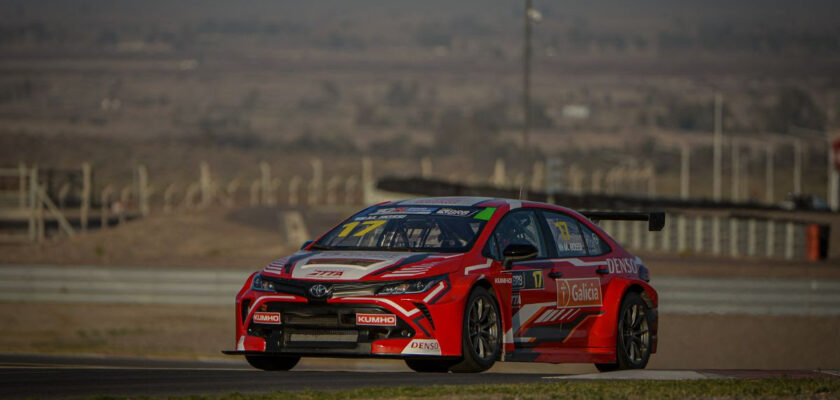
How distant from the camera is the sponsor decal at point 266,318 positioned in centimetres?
1188

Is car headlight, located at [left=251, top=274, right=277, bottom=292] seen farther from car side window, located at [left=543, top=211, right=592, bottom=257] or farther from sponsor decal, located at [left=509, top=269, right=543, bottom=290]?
car side window, located at [left=543, top=211, right=592, bottom=257]

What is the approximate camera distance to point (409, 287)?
38.3 feet

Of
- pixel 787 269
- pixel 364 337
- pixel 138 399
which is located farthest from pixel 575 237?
pixel 787 269

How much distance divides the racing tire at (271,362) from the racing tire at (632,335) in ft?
9.35

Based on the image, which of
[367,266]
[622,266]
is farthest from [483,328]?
[622,266]

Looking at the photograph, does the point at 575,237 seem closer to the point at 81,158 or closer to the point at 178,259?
the point at 178,259

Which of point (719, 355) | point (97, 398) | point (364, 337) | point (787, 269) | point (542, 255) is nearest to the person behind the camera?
point (97, 398)

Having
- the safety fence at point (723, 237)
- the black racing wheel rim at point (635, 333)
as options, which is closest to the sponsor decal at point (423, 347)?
the black racing wheel rim at point (635, 333)

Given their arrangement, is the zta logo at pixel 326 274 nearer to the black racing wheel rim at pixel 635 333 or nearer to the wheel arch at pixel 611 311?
the wheel arch at pixel 611 311

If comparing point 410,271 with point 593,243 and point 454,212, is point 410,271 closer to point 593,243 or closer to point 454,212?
point 454,212

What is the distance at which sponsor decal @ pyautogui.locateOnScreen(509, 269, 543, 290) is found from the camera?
12655mm

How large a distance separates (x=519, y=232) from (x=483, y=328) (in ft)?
4.15

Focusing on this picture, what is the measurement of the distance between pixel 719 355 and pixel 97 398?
538 inches

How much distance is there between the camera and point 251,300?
12102mm
